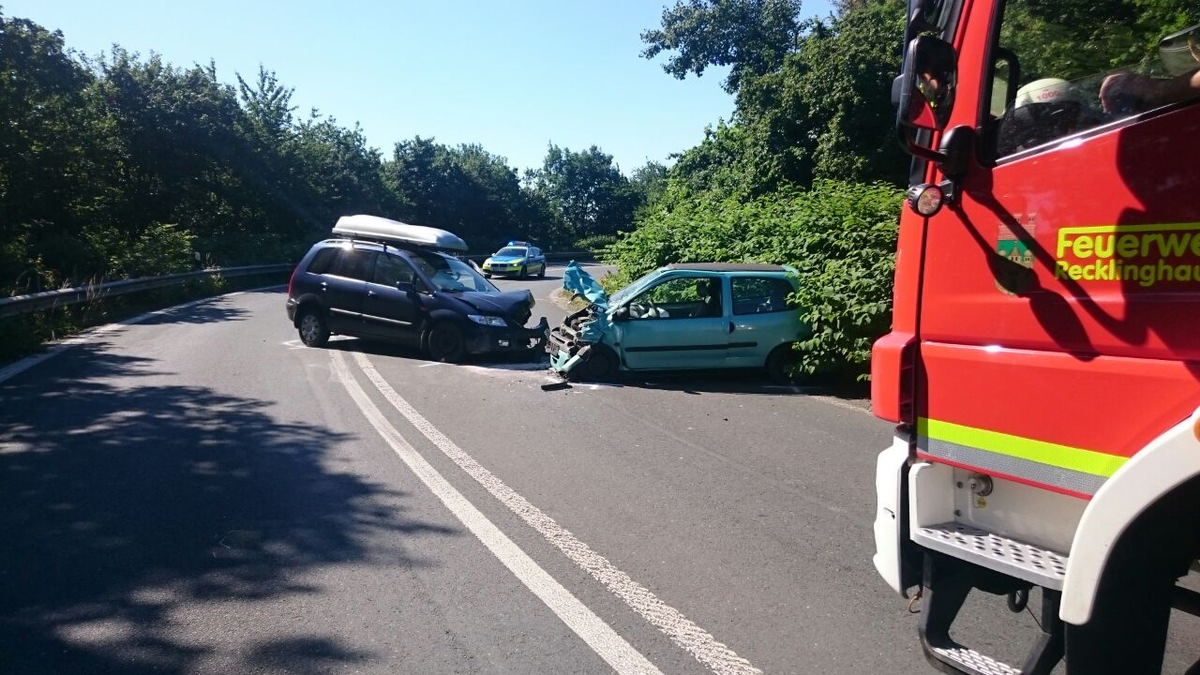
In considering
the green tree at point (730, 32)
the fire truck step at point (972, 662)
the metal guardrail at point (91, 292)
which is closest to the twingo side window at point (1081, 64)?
the fire truck step at point (972, 662)

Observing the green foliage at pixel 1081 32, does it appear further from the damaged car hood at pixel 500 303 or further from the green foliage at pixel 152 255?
the green foliage at pixel 152 255

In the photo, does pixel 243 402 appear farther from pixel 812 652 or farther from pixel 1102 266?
pixel 1102 266

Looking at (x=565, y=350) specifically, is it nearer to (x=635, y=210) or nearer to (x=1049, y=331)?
(x=1049, y=331)

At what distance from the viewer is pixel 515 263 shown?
1533 inches

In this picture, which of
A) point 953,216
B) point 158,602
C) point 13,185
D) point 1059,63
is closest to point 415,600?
point 158,602

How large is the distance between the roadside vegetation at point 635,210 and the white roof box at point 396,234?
4432 mm

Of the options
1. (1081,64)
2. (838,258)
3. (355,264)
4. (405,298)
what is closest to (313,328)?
(355,264)

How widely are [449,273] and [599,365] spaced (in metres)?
3.79

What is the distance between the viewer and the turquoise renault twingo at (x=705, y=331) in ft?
37.5

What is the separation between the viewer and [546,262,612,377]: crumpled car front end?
11.5 metres

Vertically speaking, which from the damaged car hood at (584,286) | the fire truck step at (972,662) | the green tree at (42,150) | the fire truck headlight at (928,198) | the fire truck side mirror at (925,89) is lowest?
the fire truck step at (972,662)

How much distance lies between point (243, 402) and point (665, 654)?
701 cm

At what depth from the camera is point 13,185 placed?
2283 cm

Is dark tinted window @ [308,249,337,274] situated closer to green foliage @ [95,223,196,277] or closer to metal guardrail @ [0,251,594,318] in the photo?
metal guardrail @ [0,251,594,318]
